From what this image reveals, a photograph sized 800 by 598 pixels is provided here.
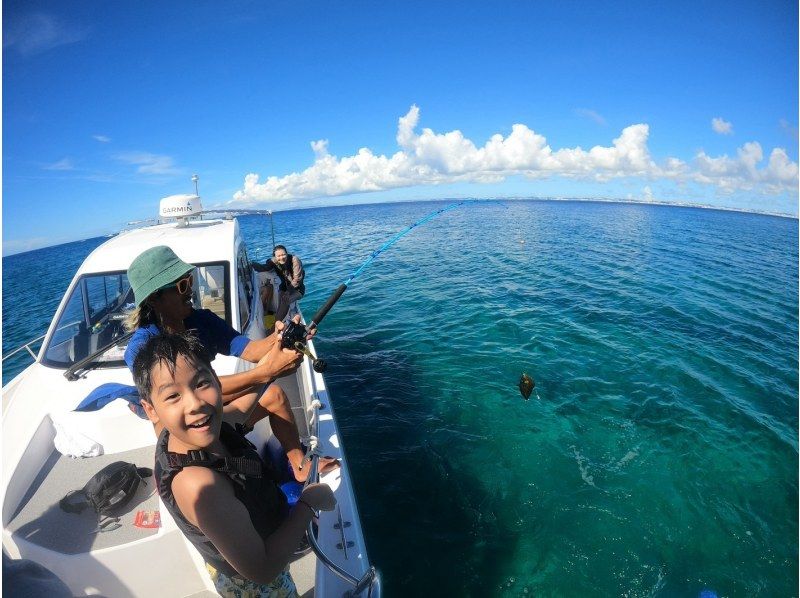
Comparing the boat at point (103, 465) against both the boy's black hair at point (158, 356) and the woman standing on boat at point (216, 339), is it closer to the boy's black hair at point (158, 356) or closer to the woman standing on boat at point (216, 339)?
the woman standing on boat at point (216, 339)

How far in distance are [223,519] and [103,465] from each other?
2948mm

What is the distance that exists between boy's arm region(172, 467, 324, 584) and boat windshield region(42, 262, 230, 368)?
3.95 metres

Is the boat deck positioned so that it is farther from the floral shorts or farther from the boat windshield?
the boat windshield

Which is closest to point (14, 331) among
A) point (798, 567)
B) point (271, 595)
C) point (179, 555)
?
point (179, 555)

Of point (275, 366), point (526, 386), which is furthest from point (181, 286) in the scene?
point (526, 386)

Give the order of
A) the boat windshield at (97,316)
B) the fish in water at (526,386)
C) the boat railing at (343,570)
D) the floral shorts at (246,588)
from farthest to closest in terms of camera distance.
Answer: the fish in water at (526,386)
the boat windshield at (97,316)
the boat railing at (343,570)
the floral shorts at (246,588)

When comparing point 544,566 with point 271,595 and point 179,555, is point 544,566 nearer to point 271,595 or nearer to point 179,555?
point 271,595

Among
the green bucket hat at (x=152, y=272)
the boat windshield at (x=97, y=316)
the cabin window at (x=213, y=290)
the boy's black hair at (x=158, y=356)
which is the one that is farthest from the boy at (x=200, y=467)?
the cabin window at (x=213, y=290)

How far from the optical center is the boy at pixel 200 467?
5.84 ft

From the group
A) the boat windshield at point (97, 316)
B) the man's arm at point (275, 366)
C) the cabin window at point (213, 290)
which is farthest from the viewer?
the cabin window at point (213, 290)

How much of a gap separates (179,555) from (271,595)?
121cm

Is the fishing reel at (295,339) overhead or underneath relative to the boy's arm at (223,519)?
overhead

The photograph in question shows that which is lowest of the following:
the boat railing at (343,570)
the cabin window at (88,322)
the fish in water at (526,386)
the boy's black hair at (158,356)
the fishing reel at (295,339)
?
the fish in water at (526,386)

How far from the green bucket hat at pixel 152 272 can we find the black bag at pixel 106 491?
1574 mm
